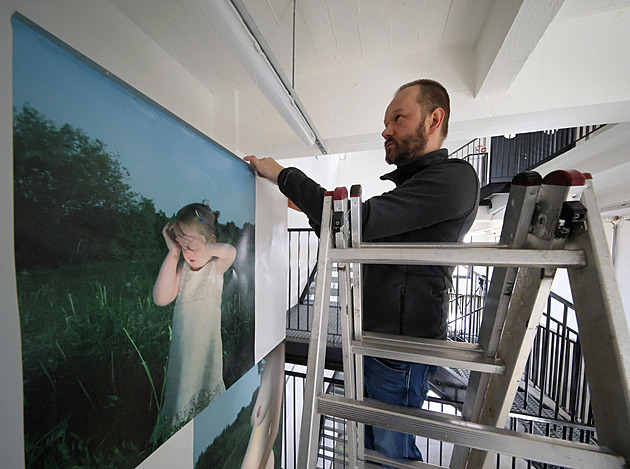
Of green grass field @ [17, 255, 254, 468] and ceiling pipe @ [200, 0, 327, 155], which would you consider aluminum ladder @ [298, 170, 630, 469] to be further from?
ceiling pipe @ [200, 0, 327, 155]

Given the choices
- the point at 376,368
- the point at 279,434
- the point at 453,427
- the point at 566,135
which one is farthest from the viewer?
the point at 566,135

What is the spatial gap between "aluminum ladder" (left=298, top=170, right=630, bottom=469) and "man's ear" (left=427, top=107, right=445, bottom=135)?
0.45 m

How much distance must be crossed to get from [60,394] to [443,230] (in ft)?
3.71

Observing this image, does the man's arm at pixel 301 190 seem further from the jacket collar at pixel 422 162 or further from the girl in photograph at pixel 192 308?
the jacket collar at pixel 422 162

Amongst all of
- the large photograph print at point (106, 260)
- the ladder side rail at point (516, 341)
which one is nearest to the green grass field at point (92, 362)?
the large photograph print at point (106, 260)

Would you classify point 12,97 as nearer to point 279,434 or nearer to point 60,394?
point 60,394

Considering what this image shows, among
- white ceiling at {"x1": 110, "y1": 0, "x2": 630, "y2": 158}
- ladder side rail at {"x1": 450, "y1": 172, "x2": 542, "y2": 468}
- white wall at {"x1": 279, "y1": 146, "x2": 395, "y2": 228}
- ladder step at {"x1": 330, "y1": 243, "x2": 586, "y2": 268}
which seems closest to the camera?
ladder step at {"x1": 330, "y1": 243, "x2": 586, "y2": 268}

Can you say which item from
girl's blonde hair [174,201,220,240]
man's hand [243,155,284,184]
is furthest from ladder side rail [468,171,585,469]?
girl's blonde hair [174,201,220,240]

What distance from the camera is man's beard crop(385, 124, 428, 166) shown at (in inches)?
38.8

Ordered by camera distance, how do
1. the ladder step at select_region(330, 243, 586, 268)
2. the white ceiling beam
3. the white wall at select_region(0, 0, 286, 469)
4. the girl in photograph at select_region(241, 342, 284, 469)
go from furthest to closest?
the girl in photograph at select_region(241, 342, 284, 469)
the white ceiling beam
the ladder step at select_region(330, 243, 586, 268)
the white wall at select_region(0, 0, 286, 469)

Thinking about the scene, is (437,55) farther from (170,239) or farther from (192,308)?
(192,308)

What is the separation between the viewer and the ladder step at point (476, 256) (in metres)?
0.49

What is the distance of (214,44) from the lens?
1.56 m

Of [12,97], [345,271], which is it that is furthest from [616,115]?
[12,97]
